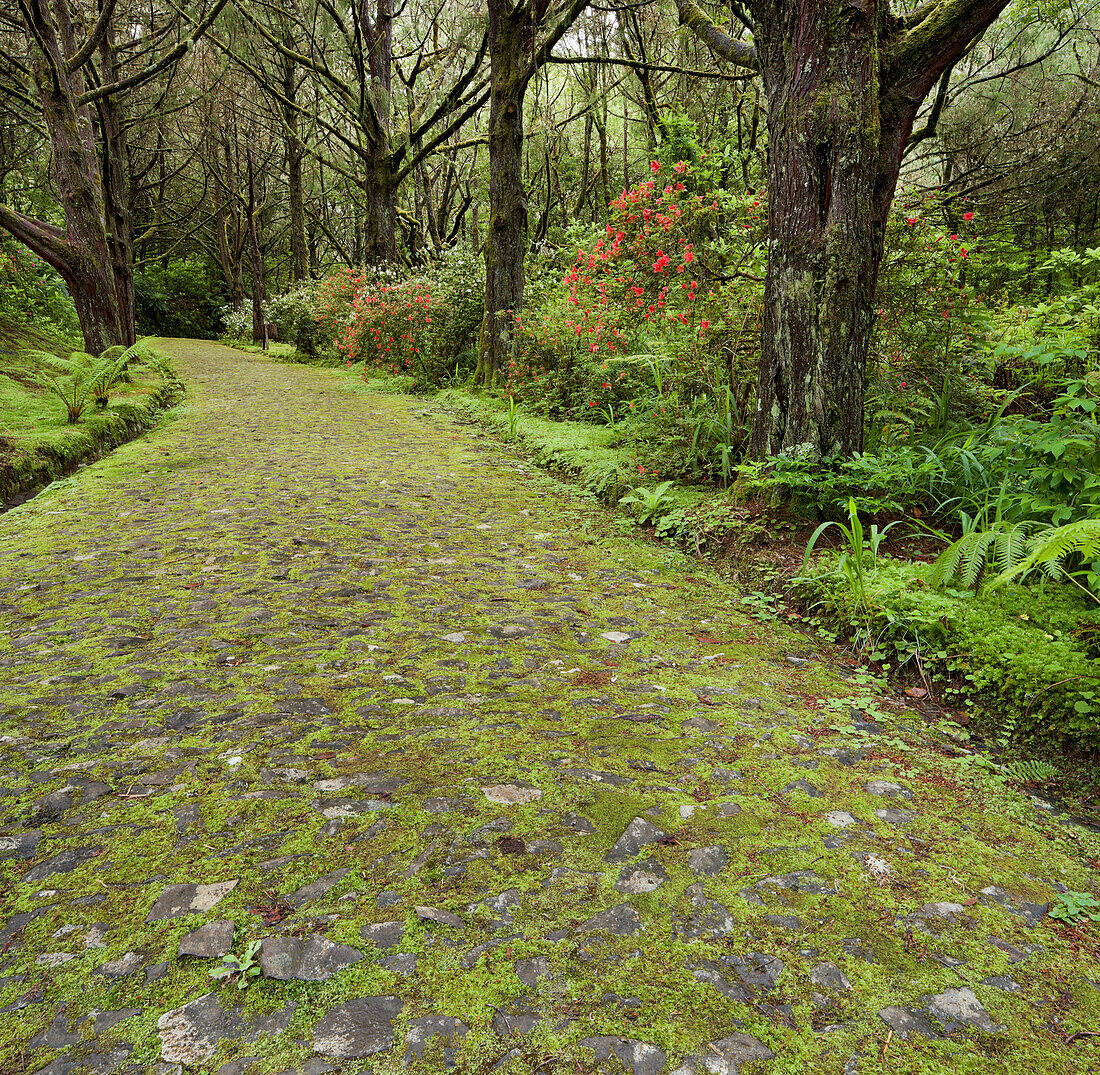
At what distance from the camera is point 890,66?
4.19 metres

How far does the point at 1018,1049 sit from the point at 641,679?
1801mm

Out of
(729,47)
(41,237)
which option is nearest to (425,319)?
(41,237)

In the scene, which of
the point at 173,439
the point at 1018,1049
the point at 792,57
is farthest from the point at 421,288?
the point at 1018,1049

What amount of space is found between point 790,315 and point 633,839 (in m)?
3.54

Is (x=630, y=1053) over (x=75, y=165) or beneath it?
beneath

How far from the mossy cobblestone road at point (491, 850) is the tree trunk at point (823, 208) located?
1.55 meters

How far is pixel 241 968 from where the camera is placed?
1.60m

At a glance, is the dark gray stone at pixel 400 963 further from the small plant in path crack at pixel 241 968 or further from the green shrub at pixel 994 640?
the green shrub at pixel 994 640

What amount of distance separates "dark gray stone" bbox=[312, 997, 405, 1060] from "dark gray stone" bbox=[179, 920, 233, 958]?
1.14 feet

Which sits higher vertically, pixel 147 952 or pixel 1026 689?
pixel 1026 689

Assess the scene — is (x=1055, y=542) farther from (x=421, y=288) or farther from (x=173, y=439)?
(x=421, y=288)

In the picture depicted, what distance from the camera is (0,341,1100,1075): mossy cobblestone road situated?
149cm

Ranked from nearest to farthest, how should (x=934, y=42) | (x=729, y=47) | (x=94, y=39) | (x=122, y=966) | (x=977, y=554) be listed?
(x=122, y=966) < (x=977, y=554) < (x=934, y=42) < (x=729, y=47) < (x=94, y=39)

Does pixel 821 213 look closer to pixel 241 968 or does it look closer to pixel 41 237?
pixel 241 968
